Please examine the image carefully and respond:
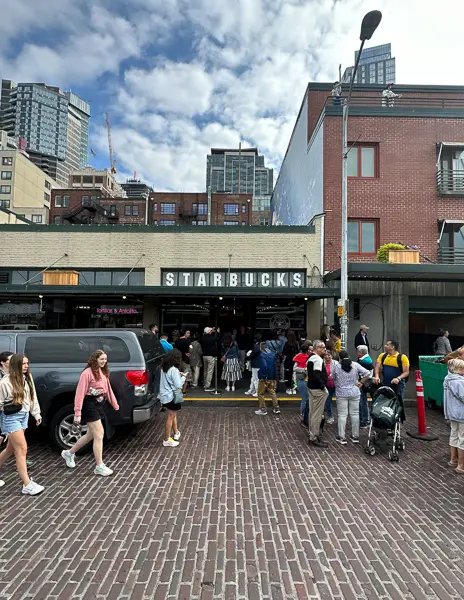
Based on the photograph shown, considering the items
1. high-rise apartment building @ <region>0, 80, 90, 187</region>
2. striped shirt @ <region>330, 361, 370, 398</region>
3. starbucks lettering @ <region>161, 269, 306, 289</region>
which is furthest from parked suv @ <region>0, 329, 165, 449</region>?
high-rise apartment building @ <region>0, 80, 90, 187</region>

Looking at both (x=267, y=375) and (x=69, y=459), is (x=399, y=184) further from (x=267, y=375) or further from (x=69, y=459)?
(x=69, y=459)

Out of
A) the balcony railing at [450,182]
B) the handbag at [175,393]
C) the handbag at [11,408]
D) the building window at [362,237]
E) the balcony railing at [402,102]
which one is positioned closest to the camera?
the handbag at [11,408]

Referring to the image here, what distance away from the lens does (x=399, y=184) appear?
1441 centimetres

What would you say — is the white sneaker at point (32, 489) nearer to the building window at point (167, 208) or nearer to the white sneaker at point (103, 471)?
the white sneaker at point (103, 471)

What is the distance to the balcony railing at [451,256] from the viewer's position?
566 inches

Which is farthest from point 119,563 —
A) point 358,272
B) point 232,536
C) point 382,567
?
point 358,272

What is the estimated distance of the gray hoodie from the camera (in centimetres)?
515

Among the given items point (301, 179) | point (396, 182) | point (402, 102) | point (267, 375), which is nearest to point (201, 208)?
point (402, 102)

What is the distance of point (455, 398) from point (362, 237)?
10.3 meters

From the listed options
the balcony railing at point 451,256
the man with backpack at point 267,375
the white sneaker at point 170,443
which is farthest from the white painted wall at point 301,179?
the white sneaker at point 170,443

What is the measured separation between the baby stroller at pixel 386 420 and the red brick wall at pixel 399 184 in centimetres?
916

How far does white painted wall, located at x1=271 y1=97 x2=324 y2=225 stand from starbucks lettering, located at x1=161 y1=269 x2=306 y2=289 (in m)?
3.44

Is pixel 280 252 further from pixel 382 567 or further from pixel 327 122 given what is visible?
pixel 382 567

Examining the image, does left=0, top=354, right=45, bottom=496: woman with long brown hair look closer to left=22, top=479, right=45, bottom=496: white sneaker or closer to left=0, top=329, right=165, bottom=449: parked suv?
left=22, top=479, right=45, bottom=496: white sneaker
